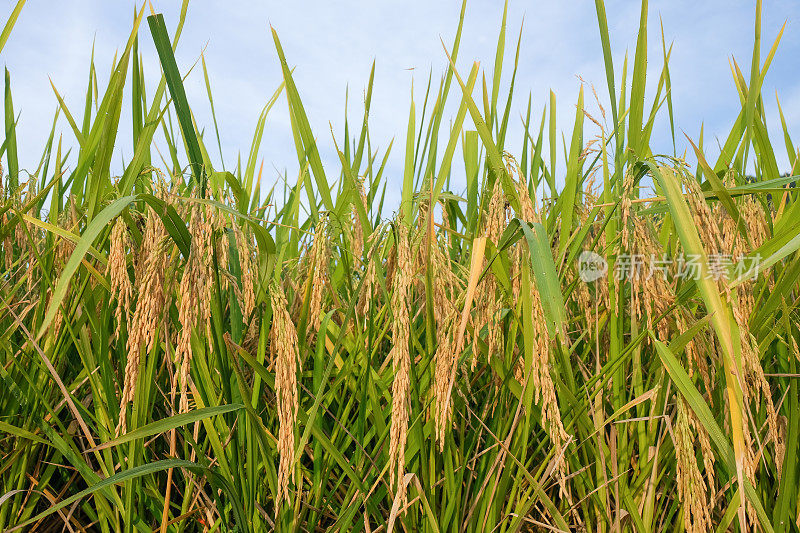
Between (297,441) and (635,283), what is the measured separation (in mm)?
753

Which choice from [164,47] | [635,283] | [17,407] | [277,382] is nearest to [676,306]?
[635,283]

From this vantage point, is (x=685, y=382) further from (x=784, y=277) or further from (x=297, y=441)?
(x=297, y=441)

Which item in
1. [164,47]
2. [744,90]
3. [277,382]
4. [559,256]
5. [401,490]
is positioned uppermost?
[744,90]

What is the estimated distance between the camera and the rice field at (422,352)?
98 cm

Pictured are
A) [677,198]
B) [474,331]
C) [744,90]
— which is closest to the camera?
[677,198]

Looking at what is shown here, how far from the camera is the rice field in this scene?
980 millimetres

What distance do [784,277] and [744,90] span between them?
29.0 inches

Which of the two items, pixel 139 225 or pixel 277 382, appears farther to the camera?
pixel 139 225

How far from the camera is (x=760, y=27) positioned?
4.45 feet

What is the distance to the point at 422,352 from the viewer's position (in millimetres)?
1261

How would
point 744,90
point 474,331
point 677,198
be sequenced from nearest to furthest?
point 677,198
point 474,331
point 744,90

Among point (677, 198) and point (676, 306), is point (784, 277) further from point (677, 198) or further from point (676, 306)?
point (677, 198)

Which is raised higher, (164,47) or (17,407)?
(164,47)

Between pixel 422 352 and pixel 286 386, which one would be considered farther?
pixel 422 352
